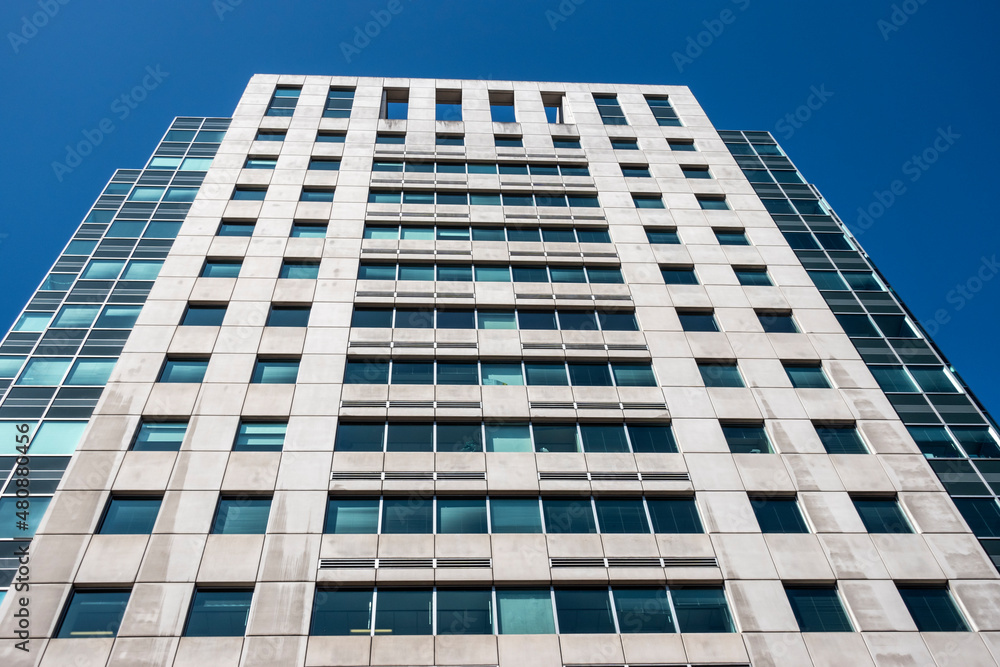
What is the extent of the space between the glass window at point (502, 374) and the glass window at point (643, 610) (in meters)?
8.74

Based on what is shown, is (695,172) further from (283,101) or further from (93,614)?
(93,614)

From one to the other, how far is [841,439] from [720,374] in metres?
4.82

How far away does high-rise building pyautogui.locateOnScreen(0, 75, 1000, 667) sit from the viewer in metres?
19.7

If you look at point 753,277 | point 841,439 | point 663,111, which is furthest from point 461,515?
point 663,111

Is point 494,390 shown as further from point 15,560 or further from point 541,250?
point 15,560

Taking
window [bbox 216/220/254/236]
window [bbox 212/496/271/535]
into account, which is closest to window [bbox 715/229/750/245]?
window [bbox 216/220/254/236]

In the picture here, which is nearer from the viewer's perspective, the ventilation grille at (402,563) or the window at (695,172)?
the ventilation grille at (402,563)

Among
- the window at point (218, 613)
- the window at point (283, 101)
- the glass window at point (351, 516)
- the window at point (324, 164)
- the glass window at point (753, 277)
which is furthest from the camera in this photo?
the window at point (283, 101)

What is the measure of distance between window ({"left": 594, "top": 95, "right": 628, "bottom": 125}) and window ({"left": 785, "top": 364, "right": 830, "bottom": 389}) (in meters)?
20.5

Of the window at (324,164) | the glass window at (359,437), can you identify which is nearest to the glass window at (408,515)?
the glass window at (359,437)

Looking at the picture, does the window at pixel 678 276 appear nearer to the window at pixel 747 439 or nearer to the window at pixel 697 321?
the window at pixel 697 321

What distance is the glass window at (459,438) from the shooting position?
79.5ft

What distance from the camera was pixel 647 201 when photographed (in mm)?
35844

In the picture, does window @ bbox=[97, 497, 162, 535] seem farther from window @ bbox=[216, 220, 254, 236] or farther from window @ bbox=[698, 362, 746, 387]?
window @ bbox=[698, 362, 746, 387]
